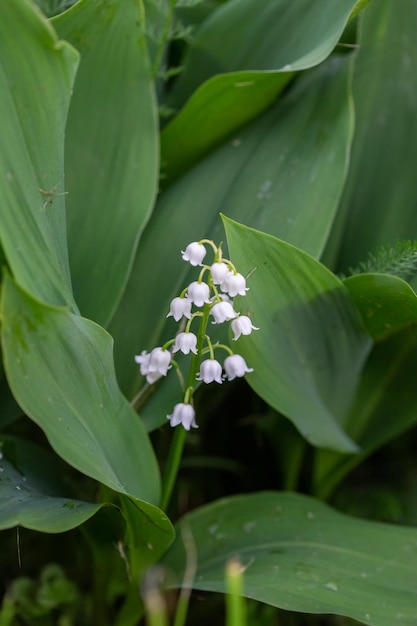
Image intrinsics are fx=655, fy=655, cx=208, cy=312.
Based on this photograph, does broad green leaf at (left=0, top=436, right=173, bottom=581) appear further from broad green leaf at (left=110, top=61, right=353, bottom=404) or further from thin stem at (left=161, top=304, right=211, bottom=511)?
broad green leaf at (left=110, top=61, right=353, bottom=404)

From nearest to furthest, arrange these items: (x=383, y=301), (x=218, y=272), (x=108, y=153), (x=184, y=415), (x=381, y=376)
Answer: (x=218, y=272), (x=184, y=415), (x=383, y=301), (x=108, y=153), (x=381, y=376)

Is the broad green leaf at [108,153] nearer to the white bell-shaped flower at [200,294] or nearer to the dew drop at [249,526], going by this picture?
the white bell-shaped flower at [200,294]

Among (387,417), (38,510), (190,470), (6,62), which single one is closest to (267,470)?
(190,470)

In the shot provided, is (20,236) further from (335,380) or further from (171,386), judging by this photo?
(335,380)

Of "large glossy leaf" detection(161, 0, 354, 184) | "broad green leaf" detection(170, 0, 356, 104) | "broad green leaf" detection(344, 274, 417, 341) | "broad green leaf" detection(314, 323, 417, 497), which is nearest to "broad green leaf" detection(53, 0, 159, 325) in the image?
"large glossy leaf" detection(161, 0, 354, 184)

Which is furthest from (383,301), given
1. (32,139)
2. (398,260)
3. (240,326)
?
(32,139)

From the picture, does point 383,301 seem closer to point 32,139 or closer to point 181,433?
point 181,433
